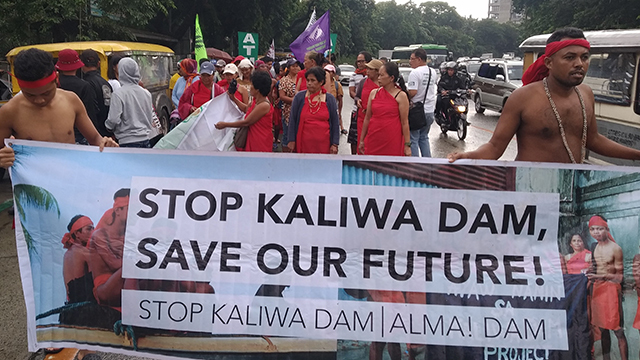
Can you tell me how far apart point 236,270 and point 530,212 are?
5.12 feet

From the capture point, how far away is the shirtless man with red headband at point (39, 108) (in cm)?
354

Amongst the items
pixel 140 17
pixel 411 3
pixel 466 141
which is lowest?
pixel 466 141

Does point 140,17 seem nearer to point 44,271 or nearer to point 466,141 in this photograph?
point 466,141

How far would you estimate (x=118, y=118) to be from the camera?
6012mm

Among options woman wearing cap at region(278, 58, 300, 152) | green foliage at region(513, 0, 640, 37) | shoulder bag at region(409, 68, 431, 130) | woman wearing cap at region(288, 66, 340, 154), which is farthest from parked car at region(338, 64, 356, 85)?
woman wearing cap at region(288, 66, 340, 154)

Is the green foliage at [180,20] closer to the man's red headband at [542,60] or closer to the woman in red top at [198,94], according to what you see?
the woman in red top at [198,94]

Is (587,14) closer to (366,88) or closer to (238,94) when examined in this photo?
(366,88)

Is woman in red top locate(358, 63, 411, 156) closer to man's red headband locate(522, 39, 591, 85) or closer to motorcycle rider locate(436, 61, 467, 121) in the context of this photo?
man's red headband locate(522, 39, 591, 85)

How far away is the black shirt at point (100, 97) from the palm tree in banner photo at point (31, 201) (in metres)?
3.20

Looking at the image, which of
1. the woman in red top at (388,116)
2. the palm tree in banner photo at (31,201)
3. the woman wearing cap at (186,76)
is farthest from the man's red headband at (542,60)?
the woman wearing cap at (186,76)

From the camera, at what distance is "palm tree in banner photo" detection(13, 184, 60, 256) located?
3332 mm

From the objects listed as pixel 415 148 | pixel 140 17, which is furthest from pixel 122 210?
pixel 140 17

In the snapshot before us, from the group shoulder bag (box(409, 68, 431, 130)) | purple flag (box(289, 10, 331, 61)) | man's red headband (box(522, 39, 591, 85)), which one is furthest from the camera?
purple flag (box(289, 10, 331, 61))

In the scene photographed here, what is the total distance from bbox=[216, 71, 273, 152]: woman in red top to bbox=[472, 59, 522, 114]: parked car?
43.7 feet
